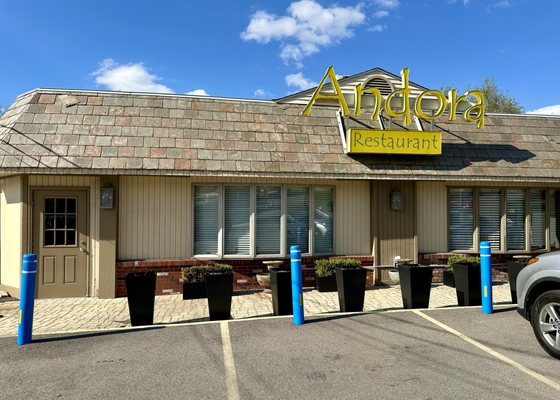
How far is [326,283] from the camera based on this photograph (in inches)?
371

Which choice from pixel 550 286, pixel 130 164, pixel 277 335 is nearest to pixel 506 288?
pixel 550 286

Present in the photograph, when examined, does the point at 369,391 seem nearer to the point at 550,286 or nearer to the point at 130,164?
the point at 550,286

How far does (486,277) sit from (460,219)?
4.17m

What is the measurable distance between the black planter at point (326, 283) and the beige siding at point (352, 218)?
953 mm

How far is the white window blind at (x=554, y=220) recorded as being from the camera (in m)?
11.3

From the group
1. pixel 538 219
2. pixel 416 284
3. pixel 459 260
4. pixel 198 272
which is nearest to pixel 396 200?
pixel 459 260

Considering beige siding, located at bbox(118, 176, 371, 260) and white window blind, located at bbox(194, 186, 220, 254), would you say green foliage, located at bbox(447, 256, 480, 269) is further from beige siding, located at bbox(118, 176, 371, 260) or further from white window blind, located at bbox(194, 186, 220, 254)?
white window blind, located at bbox(194, 186, 220, 254)

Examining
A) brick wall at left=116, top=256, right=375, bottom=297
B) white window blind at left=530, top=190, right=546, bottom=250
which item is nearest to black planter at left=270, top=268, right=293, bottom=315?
brick wall at left=116, top=256, right=375, bottom=297

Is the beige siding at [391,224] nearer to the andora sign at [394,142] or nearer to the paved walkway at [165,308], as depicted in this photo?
the andora sign at [394,142]

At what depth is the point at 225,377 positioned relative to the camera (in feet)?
14.8

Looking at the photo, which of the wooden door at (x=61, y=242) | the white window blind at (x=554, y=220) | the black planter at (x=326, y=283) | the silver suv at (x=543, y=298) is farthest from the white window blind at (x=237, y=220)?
the white window blind at (x=554, y=220)

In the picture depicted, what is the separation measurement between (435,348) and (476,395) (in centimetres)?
134

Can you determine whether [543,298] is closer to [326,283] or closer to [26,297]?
[326,283]

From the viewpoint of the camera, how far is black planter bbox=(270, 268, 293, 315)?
6.87m
